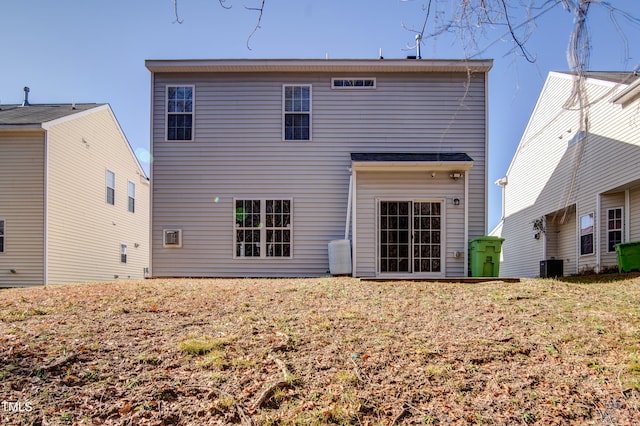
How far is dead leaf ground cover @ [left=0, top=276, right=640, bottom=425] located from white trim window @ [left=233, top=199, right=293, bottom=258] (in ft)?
15.5

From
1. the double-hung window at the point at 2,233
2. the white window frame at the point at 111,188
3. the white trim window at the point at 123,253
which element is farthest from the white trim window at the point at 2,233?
the white trim window at the point at 123,253

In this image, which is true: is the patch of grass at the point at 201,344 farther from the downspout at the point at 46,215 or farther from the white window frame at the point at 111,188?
the white window frame at the point at 111,188

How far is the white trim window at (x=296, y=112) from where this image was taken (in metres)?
11.7

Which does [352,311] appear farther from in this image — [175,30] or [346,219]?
[346,219]

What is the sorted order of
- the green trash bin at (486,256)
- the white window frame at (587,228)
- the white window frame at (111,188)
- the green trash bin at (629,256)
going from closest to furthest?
the green trash bin at (486,256) < the green trash bin at (629,256) < the white window frame at (587,228) < the white window frame at (111,188)

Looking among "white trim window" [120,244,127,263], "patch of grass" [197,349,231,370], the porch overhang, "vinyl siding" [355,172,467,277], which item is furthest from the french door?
"white trim window" [120,244,127,263]

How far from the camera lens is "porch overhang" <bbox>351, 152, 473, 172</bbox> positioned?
10516 millimetres

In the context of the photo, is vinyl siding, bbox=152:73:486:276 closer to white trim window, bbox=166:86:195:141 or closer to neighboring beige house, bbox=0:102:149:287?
white trim window, bbox=166:86:195:141

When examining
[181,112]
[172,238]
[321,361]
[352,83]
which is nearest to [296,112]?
[352,83]

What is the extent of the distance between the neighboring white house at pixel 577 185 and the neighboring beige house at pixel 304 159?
2134 millimetres

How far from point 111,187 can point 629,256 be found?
616 inches

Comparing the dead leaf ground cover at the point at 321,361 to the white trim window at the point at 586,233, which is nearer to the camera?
the dead leaf ground cover at the point at 321,361

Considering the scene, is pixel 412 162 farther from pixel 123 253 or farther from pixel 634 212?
pixel 123 253

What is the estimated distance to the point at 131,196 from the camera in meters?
18.6
